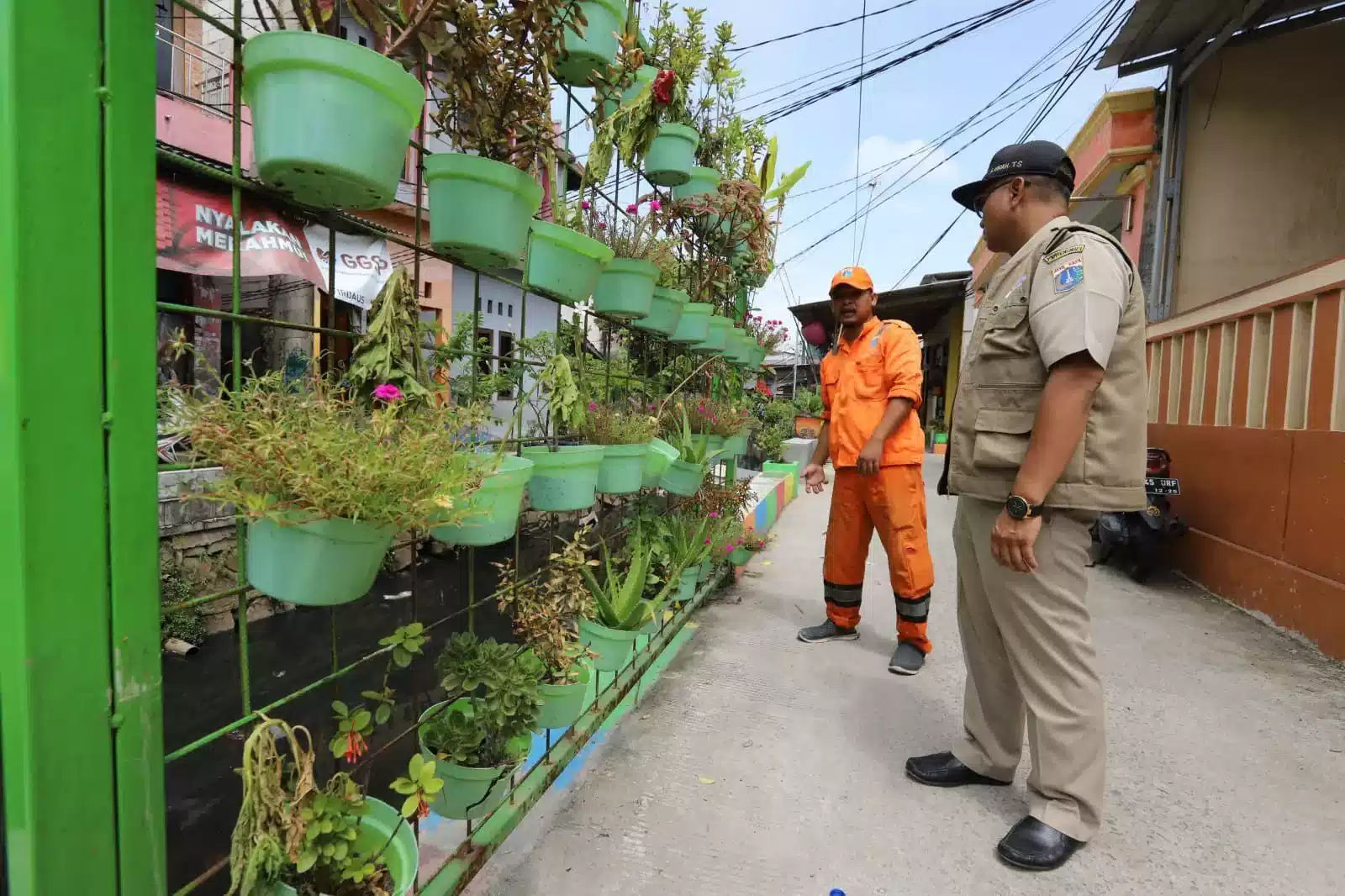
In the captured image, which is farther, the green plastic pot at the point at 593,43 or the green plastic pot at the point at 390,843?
the green plastic pot at the point at 593,43

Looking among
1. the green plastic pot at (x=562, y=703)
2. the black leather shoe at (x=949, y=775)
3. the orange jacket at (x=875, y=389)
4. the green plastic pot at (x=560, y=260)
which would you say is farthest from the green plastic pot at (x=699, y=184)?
the black leather shoe at (x=949, y=775)

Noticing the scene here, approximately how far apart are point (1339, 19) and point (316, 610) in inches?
450

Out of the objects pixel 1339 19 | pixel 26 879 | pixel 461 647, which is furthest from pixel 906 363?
pixel 1339 19

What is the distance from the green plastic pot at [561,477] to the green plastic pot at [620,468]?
32 centimetres

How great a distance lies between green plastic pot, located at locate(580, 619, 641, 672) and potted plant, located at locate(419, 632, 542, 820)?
18.9 inches

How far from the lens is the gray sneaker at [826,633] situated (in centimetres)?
323

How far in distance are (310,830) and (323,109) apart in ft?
3.91

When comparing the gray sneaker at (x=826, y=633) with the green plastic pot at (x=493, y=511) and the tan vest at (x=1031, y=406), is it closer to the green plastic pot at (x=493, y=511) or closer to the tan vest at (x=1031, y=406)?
the tan vest at (x=1031, y=406)

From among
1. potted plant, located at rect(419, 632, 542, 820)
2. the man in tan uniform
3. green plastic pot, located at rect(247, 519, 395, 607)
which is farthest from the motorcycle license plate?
green plastic pot, located at rect(247, 519, 395, 607)

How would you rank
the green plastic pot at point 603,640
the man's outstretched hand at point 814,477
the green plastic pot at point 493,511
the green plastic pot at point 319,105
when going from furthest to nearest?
the man's outstretched hand at point 814,477
the green plastic pot at point 603,640
the green plastic pot at point 493,511
the green plastic pot at point 319,105

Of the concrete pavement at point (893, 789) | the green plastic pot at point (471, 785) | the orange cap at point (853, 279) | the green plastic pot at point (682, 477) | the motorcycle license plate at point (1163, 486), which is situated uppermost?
the orange cap at point (853, 279)

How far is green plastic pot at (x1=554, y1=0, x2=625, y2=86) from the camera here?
6.86 feet

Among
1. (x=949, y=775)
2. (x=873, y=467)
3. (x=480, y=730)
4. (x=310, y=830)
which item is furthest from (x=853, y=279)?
(x=310, y=830)

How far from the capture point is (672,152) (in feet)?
10.4
